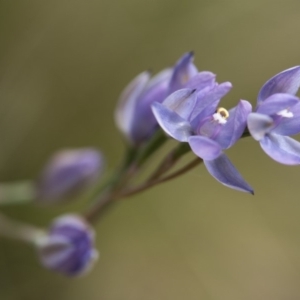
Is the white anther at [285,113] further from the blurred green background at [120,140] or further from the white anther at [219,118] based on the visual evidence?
the blurred green background at [120,140]

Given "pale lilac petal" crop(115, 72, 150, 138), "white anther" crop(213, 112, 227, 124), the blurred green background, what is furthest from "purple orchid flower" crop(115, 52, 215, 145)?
the blurred green background

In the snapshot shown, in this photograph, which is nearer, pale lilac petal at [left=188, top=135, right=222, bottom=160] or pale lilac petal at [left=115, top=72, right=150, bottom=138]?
pale lilac petal at [left=188, top=135, right=222, bottom=160]

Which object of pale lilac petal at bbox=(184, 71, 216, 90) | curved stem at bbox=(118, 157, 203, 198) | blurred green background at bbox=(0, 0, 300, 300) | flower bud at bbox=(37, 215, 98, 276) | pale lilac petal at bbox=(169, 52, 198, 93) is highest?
pale lilac petal at bbox=(184, 71, 216, 90)

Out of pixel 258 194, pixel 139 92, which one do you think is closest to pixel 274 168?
pixel 258 194

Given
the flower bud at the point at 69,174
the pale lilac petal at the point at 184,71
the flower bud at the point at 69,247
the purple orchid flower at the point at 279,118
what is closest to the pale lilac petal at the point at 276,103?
the purple orchid flower at the point at 279,118

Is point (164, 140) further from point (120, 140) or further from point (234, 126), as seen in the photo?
point (120, 140)

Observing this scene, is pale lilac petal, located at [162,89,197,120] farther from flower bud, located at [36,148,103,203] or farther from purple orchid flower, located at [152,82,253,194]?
flower bud, located at [36,148,103,203]

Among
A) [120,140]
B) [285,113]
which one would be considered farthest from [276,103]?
[120,140]
